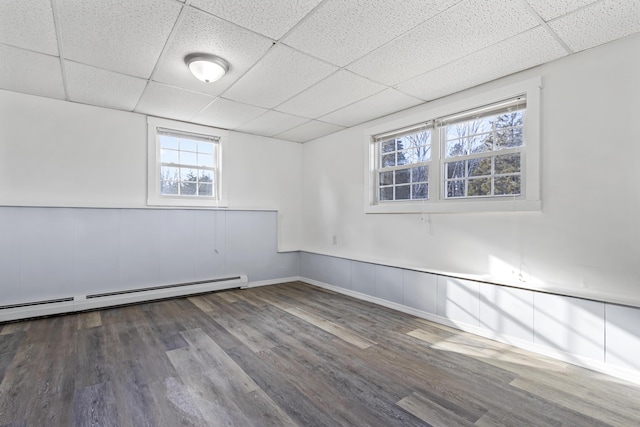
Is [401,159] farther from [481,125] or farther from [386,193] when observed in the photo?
[481,125]

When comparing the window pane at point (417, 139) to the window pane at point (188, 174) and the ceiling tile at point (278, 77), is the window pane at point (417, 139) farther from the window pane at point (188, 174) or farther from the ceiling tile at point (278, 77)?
the window pane at point (188, 174)

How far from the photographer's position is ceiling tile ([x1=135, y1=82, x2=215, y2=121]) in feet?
11.3

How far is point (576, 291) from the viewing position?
2539mm

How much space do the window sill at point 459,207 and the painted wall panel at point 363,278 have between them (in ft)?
2.49

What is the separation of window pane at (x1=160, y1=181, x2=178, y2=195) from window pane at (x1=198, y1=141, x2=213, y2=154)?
64 centimetres

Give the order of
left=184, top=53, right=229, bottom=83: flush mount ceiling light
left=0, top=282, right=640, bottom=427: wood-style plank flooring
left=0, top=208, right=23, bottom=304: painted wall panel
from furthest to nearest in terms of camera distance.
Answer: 1. left=0, top=208, right=23, bottom=304: painted wall panel
2. left=184, top=53, right=229, bottom=83: flush mount ceiling light
3. left=0, top=282, right=640, bottom=427: wood-style plank flooring

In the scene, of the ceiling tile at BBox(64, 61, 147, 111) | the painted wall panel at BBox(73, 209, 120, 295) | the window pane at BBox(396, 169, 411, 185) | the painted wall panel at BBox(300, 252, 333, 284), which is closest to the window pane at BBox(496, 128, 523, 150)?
the window pane at BBox(396, 169, 411, 185)

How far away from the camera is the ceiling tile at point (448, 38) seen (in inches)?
82.5

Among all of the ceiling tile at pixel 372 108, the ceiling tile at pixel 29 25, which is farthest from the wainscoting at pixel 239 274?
the ceiling tile at pixel 372 108

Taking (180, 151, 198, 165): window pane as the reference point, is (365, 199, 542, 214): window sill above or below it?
below

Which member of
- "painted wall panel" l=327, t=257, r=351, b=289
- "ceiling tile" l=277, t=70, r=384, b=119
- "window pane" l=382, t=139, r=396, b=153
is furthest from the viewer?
"painted wall panel" l=327, t=257, r=351, b=289

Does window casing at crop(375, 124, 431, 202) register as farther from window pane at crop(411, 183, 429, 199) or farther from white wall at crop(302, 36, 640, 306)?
white wall at crop(302, 36, 640, 306)

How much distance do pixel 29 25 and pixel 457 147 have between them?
3906mm

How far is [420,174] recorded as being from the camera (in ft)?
12.7
